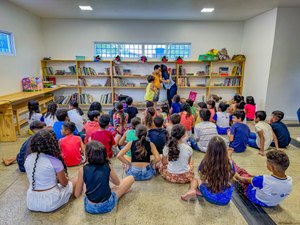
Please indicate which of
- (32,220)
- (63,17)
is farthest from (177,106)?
(63,17)

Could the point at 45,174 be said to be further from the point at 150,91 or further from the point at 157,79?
the point at 157,79

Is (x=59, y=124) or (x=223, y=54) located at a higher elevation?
(x=223, y=54)

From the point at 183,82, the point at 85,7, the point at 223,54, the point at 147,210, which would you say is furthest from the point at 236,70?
the point at 147,210

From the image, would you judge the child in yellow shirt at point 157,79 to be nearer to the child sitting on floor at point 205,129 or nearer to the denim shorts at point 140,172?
the child sitting on floor at point 205,129

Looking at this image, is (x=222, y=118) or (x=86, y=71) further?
(x=86, y=71)

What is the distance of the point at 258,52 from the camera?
576 centimetres

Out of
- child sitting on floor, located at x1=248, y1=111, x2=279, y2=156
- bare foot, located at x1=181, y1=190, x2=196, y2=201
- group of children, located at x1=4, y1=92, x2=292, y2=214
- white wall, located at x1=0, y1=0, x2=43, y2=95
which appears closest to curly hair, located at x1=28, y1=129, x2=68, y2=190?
group of children, located at x1=4, y1=92, x2=292, y2=214

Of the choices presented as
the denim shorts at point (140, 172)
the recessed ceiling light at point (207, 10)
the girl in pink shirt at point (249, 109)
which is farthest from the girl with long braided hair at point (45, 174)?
the recessed ceiling light at point (207, 10)

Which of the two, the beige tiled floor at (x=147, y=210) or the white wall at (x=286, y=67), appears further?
the white wall at (x=286, y=67)

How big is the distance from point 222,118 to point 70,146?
2.83 meters

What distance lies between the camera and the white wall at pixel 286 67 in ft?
16.5

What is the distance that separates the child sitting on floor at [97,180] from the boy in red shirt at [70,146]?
2.89 feet

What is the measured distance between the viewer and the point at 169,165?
2.44 metres

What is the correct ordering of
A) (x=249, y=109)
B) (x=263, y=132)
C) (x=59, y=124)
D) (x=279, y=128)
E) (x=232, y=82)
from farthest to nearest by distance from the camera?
(x=232, y=82) < (x=249, y=109) < (x=279, y=128) < (x=263, y=132) < (x=59, y=124)
